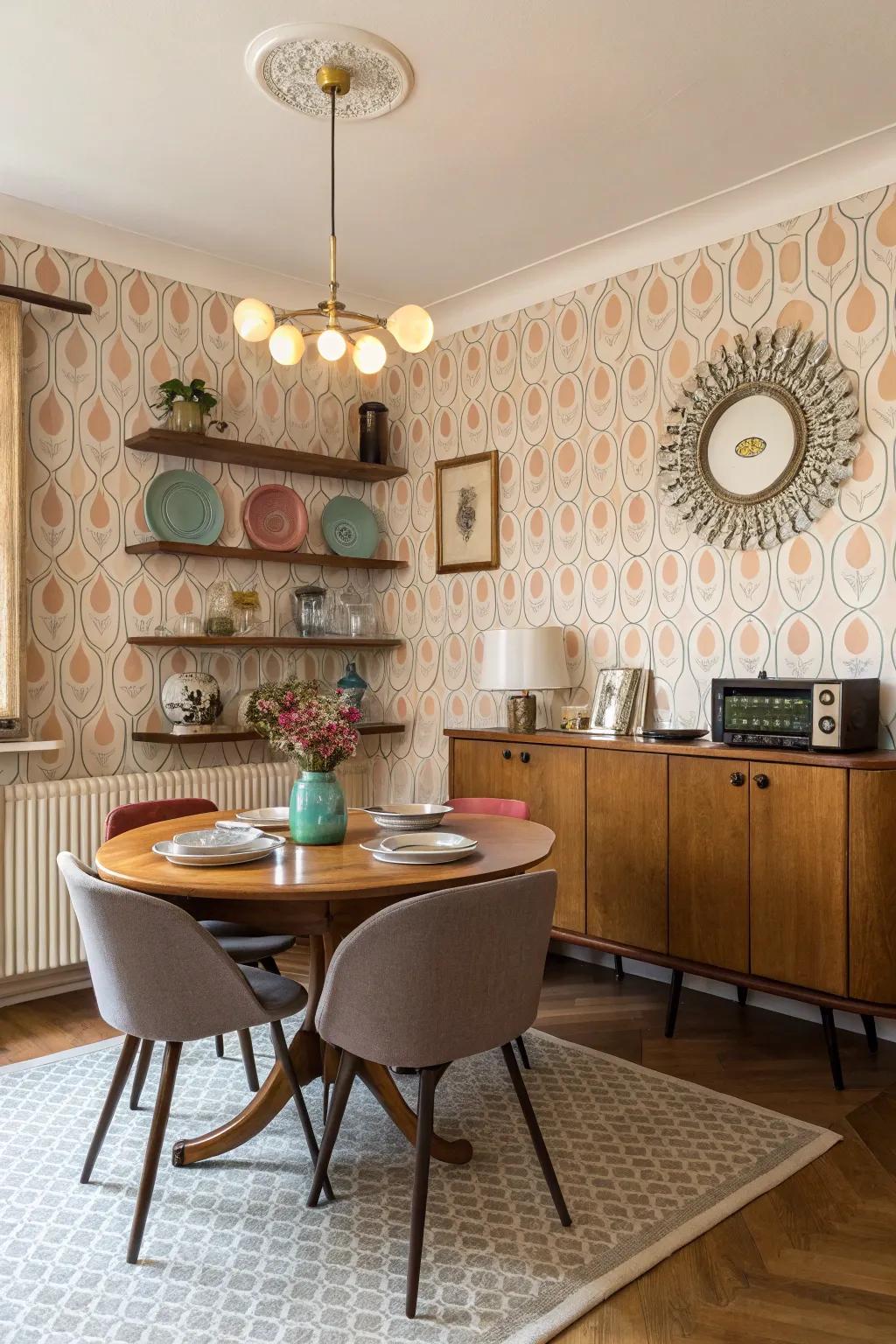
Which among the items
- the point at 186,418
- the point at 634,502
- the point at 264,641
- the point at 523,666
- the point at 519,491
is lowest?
the point at 523,666

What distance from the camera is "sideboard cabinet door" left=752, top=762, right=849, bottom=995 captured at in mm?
2848

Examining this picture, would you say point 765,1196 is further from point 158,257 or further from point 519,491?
point 158,257

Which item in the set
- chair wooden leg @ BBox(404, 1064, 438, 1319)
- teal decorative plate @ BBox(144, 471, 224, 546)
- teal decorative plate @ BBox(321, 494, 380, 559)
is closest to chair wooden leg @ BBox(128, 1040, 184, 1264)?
chair wooden leg @ BBox(404, 1064, 438, 1319)

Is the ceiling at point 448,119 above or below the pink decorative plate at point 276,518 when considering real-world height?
above

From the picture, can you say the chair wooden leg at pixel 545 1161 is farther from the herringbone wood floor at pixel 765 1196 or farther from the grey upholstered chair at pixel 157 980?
the grey upholstered chair at pixel 157 980

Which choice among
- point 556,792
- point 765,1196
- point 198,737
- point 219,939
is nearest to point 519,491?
point 556,792

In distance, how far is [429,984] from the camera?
6.31 feet

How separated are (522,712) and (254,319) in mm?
1875

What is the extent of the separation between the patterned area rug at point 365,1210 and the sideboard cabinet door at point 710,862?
484 mm

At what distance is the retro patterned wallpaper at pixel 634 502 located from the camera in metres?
3.23

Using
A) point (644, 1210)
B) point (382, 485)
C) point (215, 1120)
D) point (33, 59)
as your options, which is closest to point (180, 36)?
point (33, 59)

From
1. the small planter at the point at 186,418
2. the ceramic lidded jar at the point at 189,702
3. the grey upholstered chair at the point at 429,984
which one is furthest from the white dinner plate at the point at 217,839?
the small planter at the point at 186,418

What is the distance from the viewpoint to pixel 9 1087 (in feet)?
9.32

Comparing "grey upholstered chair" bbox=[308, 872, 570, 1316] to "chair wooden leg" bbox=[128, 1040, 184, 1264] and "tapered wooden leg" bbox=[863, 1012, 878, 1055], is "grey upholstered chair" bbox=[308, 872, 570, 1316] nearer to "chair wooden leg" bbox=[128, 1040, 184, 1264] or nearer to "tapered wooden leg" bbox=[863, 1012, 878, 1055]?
"chair wooden leg" bbox=[128, 1040, 184, 1264]
